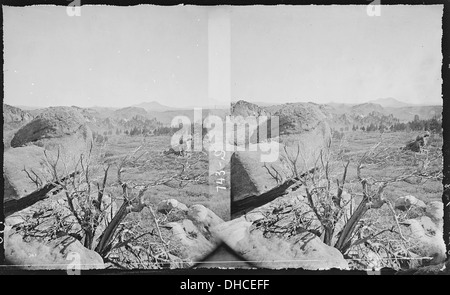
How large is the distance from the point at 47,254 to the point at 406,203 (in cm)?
197

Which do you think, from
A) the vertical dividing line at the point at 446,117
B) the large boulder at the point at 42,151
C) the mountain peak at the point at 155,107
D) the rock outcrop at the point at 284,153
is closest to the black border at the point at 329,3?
the vertical dividing line at the point at 446,117

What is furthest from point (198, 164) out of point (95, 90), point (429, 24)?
point (429, 24)

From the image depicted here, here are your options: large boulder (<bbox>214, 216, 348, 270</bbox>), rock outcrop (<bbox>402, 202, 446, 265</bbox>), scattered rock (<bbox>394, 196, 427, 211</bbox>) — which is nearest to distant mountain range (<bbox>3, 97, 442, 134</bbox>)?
scattered rock (<bbox>394, 196, 427, 211</bbox>)

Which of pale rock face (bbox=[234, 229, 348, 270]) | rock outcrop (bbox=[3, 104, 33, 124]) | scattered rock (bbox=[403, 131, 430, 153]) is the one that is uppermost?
rock outcrop (bbox=[3, 104, 33, 124])

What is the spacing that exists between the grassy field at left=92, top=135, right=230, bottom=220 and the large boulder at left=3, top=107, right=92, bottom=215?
156 millimetres

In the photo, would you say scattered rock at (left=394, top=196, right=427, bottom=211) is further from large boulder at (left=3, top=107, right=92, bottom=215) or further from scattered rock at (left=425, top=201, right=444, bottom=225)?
large boulder at (left=3, top=107, right=92, bottom=215)

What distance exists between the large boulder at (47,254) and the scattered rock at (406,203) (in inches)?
65.0

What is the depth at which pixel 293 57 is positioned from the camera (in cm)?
283

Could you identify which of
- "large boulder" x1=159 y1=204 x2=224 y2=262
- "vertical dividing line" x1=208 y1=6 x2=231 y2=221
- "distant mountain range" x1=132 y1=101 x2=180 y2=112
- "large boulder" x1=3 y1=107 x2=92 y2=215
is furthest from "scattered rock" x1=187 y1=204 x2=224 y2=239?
"large boulder" x1=3 y1=107 x2=92 y2=215

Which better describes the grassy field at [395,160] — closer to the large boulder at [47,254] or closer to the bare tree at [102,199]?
the bare tree at [102,199]

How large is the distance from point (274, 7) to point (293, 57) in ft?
0.96

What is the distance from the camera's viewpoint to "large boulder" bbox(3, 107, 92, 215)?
9.07ft

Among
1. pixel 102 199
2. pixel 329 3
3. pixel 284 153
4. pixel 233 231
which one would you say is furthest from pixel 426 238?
pixel 102 199

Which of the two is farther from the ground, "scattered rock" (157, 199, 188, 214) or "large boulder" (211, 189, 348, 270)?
"scattered rock" (157, 199, 188, 214)
